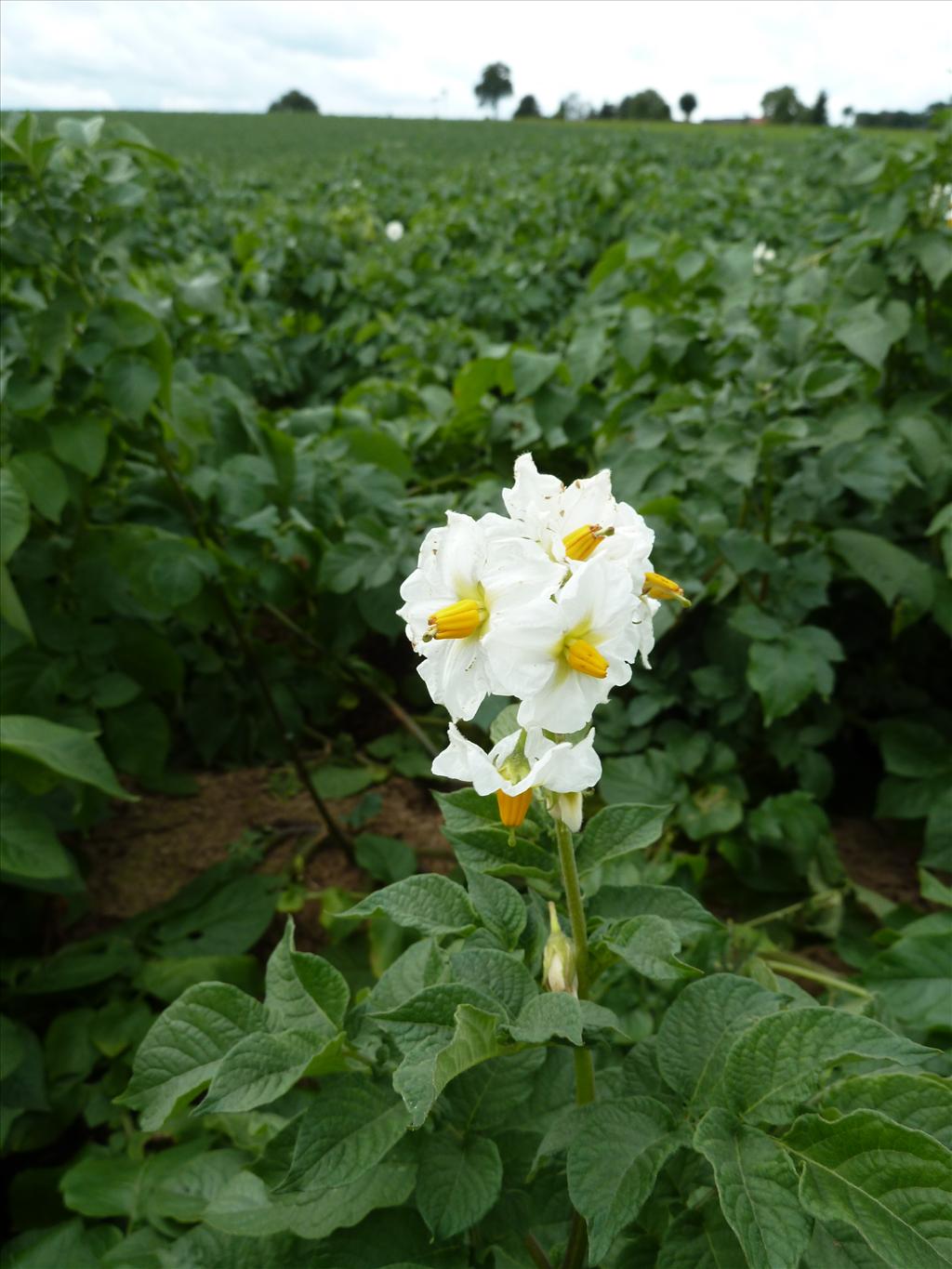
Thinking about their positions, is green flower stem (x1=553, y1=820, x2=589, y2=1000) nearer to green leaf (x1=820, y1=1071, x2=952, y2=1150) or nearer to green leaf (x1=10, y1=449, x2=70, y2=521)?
green leaf (x1=820, y1=1071, x2=952, y2=1150)

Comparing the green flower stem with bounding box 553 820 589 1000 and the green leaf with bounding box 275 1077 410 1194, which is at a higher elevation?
the green flower stem with bounding box 553 820 589 1000

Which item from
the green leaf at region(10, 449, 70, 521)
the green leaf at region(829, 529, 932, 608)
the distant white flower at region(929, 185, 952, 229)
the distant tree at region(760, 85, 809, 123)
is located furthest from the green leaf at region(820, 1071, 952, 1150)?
the distant tree at region(760, 85, 809, 123)

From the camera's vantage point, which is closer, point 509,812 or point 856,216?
point 509,812

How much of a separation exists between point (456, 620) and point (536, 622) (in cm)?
8

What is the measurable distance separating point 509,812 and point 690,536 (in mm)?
1378

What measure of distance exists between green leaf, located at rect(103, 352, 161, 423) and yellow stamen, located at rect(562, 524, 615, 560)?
53.6 inches

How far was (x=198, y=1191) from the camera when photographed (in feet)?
4.06

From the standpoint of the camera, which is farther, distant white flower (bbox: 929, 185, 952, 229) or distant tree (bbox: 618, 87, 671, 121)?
distant tree (bbox: 618, 87, 671, 121)

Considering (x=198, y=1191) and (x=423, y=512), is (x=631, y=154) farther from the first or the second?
(x=198, y=1191)

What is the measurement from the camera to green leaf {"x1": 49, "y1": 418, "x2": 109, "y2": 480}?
190cm

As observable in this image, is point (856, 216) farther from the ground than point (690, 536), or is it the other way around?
point (856, 216)

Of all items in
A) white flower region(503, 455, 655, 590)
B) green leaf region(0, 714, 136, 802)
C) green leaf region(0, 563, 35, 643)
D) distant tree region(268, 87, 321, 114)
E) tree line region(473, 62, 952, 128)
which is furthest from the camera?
distant tree region(268, 87, 321, 114)

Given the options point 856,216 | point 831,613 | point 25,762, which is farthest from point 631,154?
point 25,762

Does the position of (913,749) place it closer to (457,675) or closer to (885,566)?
(885,566)
